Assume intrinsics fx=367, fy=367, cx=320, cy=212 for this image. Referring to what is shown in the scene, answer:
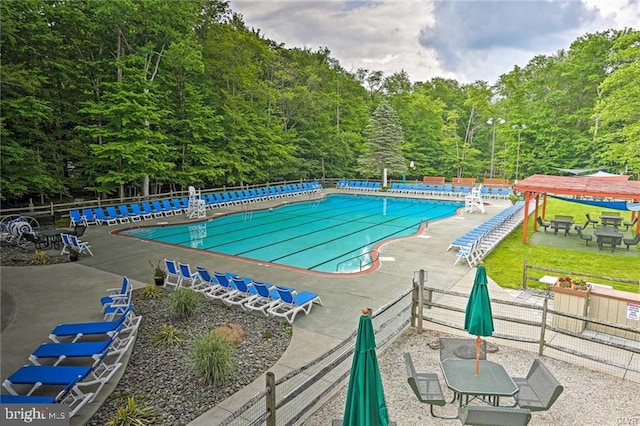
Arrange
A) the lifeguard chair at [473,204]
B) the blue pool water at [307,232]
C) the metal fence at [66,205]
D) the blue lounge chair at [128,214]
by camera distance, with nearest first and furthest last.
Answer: the blue pool water at [307,232] < the metal fence at [66,205] < the blue lounge chair at [128,214] < the lifeguard chair at [473,204]

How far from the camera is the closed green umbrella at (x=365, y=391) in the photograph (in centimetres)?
321

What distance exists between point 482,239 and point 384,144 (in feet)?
72.3

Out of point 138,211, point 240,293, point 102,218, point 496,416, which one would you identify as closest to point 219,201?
point 138,211

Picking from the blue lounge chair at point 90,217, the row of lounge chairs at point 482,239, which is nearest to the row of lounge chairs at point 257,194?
the blue lounge chair at point 90,217

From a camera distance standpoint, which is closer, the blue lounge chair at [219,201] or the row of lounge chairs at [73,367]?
the row of lounge chairs at [73,367]

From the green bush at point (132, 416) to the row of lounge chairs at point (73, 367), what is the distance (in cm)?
56

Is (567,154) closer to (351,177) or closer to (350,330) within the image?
(351,177)

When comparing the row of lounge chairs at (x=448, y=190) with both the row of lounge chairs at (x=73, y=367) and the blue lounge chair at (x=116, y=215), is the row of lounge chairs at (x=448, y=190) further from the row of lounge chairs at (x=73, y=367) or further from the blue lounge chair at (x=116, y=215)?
the row of lounge chairs at (x=73, y=367)

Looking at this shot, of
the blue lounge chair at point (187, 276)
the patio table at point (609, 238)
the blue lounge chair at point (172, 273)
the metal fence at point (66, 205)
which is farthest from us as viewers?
the metal fence at point (66, 205)

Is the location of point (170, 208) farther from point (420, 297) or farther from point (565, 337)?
point (565, 337)

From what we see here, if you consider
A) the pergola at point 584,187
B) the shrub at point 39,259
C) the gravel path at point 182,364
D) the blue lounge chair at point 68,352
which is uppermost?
the pergola at point 584,187

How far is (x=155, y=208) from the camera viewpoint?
1897 cm

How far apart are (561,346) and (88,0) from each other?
22229 millimetres

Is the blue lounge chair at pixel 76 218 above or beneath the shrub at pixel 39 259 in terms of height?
above
